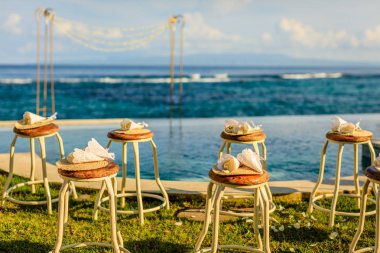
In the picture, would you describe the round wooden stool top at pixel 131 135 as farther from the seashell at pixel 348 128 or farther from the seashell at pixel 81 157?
the seashell at pixel 348 128

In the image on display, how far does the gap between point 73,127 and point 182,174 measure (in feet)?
10.3

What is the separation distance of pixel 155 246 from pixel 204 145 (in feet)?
12.5

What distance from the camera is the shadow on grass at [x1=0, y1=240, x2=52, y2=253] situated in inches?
123

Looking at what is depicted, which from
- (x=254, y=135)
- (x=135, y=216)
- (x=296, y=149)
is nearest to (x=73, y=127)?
(x=296, y=149)

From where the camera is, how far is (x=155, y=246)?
3205 millimetres

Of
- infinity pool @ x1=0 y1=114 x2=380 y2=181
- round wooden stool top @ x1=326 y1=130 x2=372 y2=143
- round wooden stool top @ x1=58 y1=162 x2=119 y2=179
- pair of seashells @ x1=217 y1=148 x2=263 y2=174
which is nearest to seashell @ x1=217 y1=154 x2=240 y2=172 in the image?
pair of seashells @ x1=217 y1=148 x2=263 y2=174

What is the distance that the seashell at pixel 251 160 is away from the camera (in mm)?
2646

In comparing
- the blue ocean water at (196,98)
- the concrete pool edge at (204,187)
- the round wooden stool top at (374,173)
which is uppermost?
the round wooden stool top at (374,173)

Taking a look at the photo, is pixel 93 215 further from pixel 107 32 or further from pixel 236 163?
pixel 107 32

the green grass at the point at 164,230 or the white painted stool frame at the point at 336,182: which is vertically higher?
the white painted stool frame at the point at 336,182

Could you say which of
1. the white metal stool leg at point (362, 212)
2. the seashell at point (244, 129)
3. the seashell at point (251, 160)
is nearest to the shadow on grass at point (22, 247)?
the seashell at point (251, 160)

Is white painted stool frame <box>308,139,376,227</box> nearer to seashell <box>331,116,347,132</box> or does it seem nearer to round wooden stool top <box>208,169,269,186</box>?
seashell <box>331,116,347,132</box>

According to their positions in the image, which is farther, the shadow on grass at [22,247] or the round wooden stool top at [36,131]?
the round wooden stool top at [36,131]

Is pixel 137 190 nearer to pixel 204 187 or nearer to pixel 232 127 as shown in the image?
pixel 232 127
